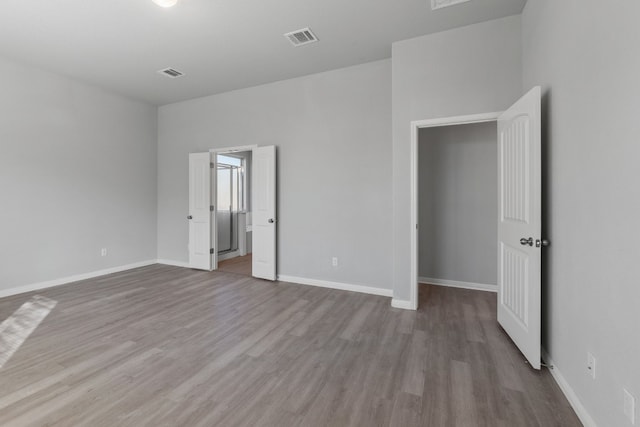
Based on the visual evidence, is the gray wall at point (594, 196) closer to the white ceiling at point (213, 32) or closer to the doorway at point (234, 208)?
the white ceiling at point (213, 32)

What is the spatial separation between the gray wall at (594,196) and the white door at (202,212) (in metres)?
4.73

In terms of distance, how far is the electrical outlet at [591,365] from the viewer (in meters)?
1.58

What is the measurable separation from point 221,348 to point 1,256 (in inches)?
141

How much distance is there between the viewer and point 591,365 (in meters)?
1.61

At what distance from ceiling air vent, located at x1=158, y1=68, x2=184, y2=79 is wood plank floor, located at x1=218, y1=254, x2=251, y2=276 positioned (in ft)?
10.5

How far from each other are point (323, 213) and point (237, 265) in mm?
2410

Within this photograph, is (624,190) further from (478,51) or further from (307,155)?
(307,155)

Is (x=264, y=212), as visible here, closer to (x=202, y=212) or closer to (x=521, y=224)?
(x=202, y=212)

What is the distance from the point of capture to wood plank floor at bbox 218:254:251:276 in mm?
5230

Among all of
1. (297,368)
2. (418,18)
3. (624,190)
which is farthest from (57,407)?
(418,18)

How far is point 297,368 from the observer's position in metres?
2.19

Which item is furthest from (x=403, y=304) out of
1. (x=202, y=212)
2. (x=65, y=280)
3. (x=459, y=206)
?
(x=65, y=280)

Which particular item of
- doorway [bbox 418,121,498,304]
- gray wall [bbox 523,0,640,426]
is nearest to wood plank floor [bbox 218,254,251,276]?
doorway [bbox 418,121,498,304]

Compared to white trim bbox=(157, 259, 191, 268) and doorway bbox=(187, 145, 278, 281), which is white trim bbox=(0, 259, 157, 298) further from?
doorway bbox=(187, 145, 278, 281)
